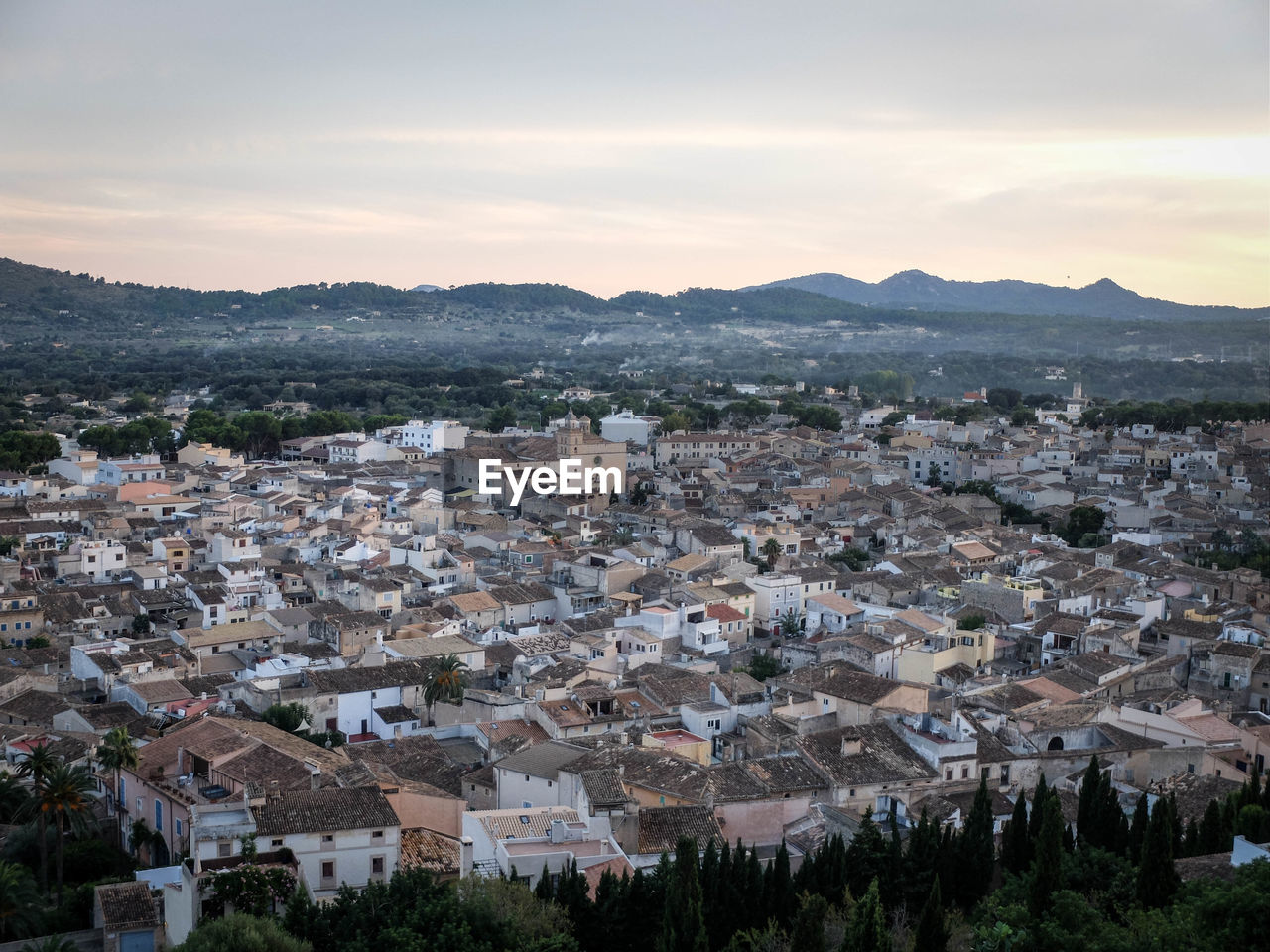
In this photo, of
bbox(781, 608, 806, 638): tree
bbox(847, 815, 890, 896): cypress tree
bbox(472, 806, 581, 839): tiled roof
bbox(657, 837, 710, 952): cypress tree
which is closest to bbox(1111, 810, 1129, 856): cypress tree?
bbox(847, 815, 890, 896): cypress tree

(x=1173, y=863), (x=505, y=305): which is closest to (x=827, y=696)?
(x=1173, y=863)

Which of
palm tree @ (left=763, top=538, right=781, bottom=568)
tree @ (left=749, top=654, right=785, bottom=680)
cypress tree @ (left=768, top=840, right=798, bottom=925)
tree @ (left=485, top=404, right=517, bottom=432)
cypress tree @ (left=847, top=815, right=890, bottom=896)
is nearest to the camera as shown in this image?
cypress tree @ (left=768, top=840, right=798, bottom=925)

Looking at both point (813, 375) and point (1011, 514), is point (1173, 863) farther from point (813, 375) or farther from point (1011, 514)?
point (813, 375)

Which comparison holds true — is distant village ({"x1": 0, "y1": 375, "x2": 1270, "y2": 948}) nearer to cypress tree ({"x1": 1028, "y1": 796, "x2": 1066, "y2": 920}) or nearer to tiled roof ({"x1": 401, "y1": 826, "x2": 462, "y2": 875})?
tiled roof ({"x1": 401, "y1": 826, "x2": 462, "y2": 875})

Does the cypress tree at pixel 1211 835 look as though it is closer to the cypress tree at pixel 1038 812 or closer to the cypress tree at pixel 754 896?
the cypress tree at pixel 1038 812

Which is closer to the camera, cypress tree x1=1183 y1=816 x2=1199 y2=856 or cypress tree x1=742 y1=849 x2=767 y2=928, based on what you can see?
cypress tree x1=742 y1=849 x2=767 y2=928

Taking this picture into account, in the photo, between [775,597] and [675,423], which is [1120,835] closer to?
[775,597]

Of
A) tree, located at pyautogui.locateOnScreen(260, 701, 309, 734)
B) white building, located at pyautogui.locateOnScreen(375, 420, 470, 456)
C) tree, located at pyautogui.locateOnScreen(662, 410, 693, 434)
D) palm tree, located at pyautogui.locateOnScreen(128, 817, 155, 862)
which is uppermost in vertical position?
tree, located at pyautogui.locateOnScreen(662, 410, 693, 434)

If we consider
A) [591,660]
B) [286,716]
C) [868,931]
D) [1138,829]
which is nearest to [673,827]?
[868,931]
